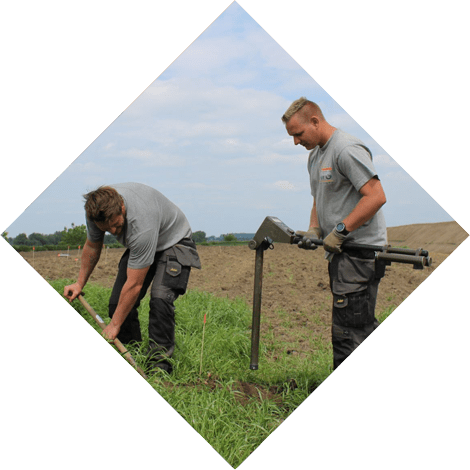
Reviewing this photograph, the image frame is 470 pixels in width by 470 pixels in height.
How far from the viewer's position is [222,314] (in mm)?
4383

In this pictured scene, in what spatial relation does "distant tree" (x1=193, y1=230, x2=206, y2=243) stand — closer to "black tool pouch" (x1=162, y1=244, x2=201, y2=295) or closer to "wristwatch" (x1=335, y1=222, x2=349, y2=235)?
"black tool pouch" (x1=162, y1=244, x2=201, y2=295)

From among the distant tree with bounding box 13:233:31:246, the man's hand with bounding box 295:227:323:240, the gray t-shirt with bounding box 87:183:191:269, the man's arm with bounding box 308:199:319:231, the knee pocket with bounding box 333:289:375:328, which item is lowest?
the knee pocket with bounding box 333:289:375:328

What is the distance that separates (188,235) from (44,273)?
3.87 feet

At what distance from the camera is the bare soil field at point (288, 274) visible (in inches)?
147

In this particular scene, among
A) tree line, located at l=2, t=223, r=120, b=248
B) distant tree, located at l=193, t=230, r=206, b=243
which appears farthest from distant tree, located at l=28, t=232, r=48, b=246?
distant tree, located at l=193, t=230, r=206, b=243

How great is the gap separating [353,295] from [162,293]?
1.41m

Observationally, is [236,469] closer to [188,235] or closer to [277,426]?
[277,426]

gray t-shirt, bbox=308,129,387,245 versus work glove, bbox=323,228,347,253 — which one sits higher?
gray t-shirt, bbox=308,129,387,245

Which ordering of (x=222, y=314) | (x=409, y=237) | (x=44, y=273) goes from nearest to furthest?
(x=44, y=273) → (x=409, y=237) → (x=222, y=314)

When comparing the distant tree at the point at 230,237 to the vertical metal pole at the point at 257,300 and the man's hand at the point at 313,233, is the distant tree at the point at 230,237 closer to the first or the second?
the vertical metal pole at the point at 257,300

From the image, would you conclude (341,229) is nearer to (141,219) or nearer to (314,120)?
(314,120)

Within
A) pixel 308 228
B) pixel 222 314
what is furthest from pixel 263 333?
pixel 308 228

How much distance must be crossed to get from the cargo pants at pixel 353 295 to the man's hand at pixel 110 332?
1.62 metres

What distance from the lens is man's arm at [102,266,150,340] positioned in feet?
Result: 11.2
